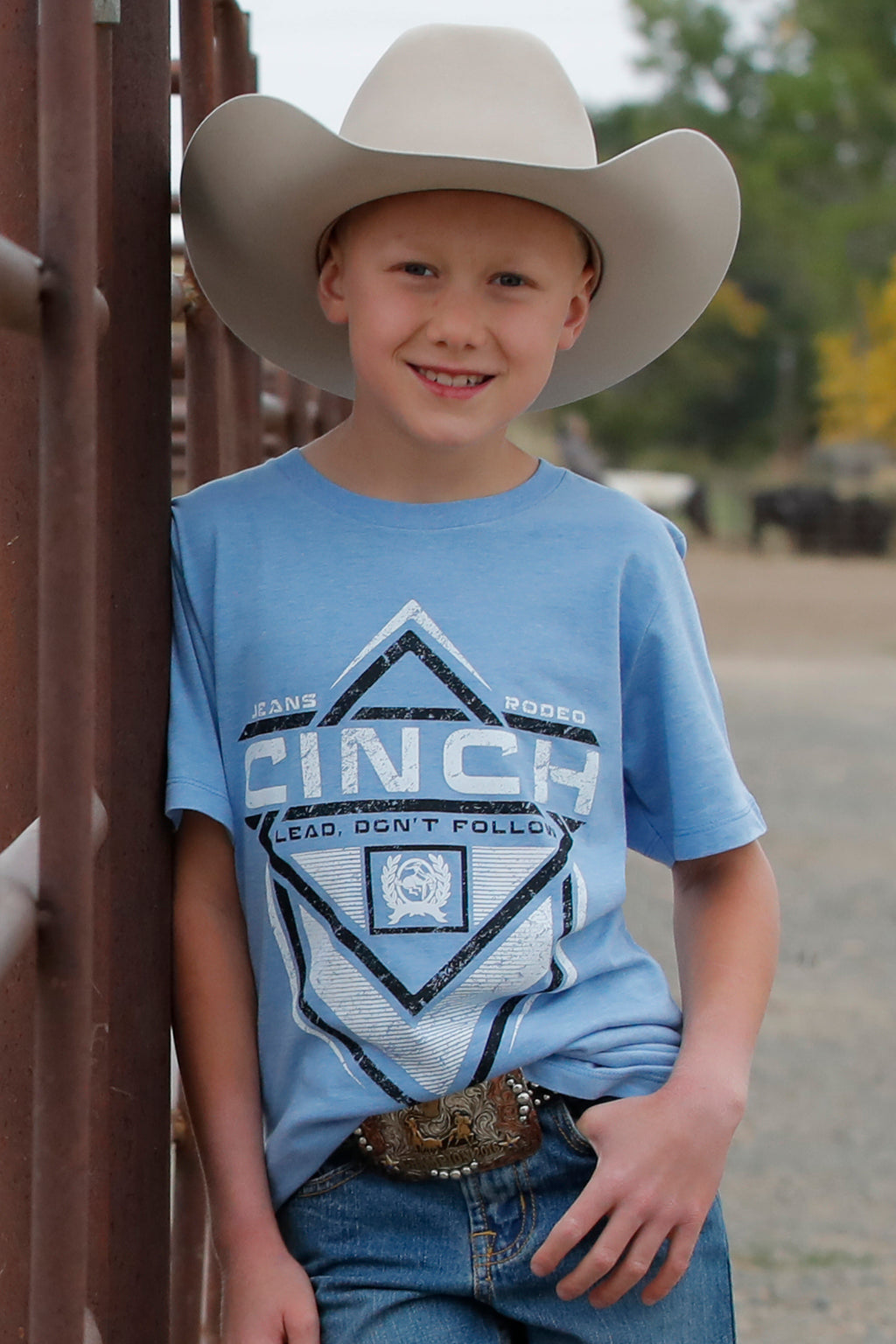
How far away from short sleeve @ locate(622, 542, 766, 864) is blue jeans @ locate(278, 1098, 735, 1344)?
254mm

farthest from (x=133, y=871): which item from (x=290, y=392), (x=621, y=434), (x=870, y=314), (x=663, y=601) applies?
(x=621, y=434)

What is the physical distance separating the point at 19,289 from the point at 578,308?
2.52ft

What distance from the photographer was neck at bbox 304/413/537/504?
149 cm

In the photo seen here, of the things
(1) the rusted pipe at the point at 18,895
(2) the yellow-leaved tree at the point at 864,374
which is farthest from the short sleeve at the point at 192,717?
(2) the yellow-leaved tree at the point at 864,374

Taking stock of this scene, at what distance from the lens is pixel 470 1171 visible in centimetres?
139

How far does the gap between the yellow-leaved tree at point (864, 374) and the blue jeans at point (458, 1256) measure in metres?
40.9

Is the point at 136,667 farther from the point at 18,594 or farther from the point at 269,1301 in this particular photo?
the point at 269,1301

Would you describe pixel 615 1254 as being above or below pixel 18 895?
below

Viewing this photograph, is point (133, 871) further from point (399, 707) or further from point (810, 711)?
point (810, 711)

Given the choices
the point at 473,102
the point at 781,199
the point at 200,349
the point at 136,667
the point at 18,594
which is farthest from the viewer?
the point at 781,199

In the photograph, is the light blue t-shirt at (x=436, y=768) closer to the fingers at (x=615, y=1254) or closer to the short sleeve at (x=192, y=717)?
the short sleeve at (x=192, y=717)

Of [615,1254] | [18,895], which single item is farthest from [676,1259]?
[18,895]

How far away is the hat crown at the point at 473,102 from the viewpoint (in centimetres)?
142

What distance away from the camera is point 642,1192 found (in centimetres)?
136
